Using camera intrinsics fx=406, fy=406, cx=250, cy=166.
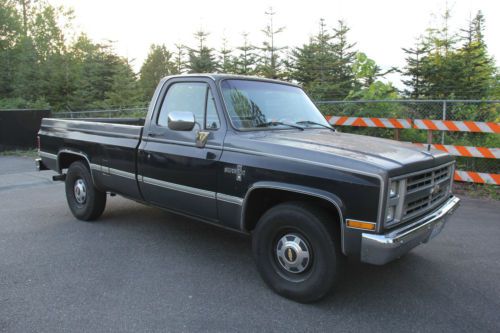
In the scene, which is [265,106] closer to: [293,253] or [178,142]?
[178,142]

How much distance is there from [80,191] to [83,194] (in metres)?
0.06

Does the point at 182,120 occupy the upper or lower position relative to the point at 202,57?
lower

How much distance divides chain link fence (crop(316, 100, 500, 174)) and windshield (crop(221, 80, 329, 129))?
4612 millimetres

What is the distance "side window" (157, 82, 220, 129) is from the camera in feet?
13.6

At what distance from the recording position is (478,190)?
773cm

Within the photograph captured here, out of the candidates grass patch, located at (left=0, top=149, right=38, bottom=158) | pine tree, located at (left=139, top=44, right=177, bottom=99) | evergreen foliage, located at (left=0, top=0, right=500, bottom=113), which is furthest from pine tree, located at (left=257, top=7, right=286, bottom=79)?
pine tree, located at (left=139, top=44, right=177, bottom=99)

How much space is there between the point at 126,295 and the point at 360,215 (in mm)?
2139

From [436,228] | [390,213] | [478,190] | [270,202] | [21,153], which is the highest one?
[390,213]

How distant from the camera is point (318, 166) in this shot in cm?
322

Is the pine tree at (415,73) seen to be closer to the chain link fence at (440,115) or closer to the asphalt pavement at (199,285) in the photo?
the chain link fence at (440,115)

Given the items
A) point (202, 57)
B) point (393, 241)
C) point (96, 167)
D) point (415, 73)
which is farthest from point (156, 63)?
point (393, 241)

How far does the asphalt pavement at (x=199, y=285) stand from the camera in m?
3.17

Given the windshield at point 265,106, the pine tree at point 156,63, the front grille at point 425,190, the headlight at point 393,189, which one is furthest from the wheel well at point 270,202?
the pine tree at point 156,63

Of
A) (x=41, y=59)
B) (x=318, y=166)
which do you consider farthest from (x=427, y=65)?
(x=41, y=59)
